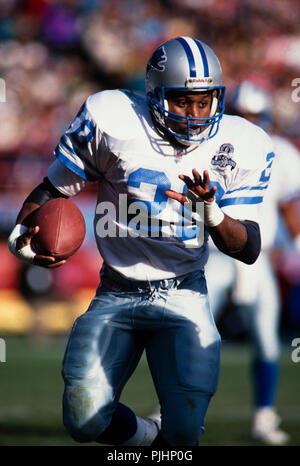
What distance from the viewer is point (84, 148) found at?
7.78ft

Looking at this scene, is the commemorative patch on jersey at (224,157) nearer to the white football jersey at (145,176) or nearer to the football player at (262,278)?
the white football jersey at (145,176)

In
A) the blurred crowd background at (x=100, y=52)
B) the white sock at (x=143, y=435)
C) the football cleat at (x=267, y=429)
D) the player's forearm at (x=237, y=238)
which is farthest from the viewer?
the blurred crowd background at (x=100, y=52)

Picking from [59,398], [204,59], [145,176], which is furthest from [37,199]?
[59,398]

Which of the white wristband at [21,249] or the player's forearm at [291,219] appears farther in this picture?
the player's forearm at [291,219]

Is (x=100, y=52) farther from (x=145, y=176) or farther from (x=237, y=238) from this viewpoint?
(x=237, y=238)

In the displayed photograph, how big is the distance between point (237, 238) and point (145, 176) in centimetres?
36

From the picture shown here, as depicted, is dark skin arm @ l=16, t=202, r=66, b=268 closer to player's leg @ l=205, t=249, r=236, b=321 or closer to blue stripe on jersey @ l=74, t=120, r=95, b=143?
blue stripe on jersey @ l=74, t=120, r=95, b=143

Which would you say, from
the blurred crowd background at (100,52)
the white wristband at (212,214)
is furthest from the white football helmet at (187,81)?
→ the blurred crowd background at (100,52)

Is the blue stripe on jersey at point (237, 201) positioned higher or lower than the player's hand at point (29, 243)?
higher

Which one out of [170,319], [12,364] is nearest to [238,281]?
[170,319]

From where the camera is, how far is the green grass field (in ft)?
11.3

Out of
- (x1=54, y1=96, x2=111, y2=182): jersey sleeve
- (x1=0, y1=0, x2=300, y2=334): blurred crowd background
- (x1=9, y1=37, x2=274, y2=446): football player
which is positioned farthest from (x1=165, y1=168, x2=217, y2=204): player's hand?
(x1=0, y1=0, x2=300, y2=334): blurred crowd background

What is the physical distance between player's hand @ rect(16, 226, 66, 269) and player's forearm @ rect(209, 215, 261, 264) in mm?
508

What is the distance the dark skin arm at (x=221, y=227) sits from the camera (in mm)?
2143
